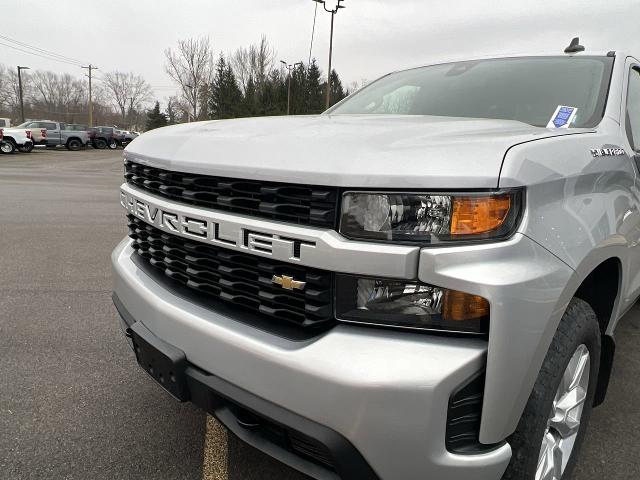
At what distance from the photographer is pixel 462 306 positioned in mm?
1278

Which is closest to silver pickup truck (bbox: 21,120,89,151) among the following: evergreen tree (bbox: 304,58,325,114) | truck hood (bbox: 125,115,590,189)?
evergreen tree (bbox: 304,58,325,114)

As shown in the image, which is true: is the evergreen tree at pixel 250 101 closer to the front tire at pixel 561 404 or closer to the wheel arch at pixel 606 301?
the wheel arch at pixel 606 301

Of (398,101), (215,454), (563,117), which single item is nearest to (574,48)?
(563,117)

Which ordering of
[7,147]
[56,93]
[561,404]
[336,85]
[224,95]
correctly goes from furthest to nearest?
1. [56,93]
2. [336,85]
3. [224,95]
4. [7,147]
5. [561,404]

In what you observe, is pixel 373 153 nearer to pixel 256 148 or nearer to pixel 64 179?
pixel 256 148

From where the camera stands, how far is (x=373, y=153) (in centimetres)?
137

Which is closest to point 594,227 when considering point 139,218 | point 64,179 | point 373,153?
point 373,153

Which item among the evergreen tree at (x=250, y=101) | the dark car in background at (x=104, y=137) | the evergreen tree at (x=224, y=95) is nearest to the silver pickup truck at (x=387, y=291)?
the dark car in background at (x=104, y=137)

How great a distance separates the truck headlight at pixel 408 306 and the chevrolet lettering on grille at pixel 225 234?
6.6 inches

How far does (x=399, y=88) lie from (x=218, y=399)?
2315 millimetres

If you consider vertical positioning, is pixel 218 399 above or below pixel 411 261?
below

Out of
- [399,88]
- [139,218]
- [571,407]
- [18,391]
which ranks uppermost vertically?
[399,88]

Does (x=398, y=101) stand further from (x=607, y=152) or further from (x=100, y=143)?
(x=100, y=143)

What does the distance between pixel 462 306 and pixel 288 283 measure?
20.3 inches
